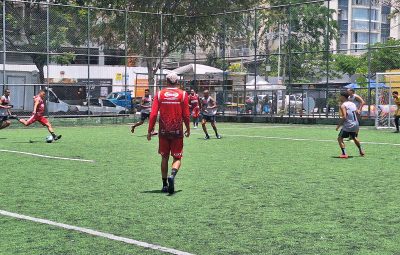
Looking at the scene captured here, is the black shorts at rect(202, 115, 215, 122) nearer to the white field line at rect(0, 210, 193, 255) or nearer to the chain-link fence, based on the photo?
the chain-link fence

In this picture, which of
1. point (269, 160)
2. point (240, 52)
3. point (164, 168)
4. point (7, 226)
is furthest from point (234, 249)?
point (240, 52)

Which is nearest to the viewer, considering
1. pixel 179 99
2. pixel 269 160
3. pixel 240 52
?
pixel 179 99

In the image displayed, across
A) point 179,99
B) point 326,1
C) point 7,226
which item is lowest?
point 7,226

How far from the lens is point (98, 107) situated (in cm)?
3666

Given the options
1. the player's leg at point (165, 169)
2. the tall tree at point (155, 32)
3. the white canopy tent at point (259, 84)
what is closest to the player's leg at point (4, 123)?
the tall tree at point (155, 32)

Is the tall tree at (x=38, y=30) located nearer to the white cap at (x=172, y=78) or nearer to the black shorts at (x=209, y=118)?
the black shorts at (x=209, y=118)

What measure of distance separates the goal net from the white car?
43.1ft

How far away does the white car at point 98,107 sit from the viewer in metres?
35.9

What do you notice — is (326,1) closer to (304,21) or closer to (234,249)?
(304,21)

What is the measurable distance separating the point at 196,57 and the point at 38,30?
35.1 feet

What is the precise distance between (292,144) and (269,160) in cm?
544

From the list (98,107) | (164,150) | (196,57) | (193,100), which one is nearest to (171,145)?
(164,150)

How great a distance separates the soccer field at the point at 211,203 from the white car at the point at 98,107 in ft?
56.3

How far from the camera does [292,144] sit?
22.2 metres
